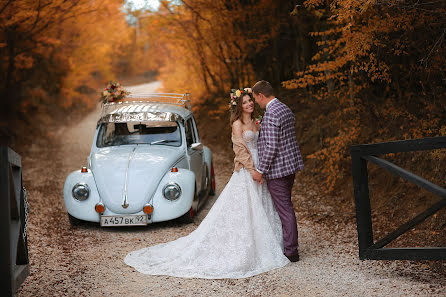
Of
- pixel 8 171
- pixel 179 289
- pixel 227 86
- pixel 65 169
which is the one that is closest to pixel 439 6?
pixel 179 289

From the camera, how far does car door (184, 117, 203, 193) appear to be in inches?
321

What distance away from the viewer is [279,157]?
561 cm

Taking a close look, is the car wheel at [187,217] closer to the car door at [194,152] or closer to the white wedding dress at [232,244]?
the car door at [194,152]

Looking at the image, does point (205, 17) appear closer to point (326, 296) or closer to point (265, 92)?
point (265, 92)

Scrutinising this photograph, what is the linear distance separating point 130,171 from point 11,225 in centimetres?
336

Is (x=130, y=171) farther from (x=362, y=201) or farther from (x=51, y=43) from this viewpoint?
(x=51, y=43)

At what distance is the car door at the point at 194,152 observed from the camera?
8.16 m

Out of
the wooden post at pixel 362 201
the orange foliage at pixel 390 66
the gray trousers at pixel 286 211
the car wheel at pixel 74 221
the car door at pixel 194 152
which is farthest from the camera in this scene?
the car door at pixel 194 152

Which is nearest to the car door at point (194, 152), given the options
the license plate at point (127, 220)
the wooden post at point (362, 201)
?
the license plate at point (127, 220)

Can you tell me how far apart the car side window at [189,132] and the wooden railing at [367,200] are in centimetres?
383

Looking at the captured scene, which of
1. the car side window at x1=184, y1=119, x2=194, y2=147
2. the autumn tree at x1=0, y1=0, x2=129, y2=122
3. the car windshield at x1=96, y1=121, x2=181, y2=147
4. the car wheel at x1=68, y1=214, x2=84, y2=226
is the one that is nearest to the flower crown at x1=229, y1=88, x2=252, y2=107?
the car windshield at x1=96, y1=121, x2=181, y2=147

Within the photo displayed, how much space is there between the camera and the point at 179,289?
4.96m

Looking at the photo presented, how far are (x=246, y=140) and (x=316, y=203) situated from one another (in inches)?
127

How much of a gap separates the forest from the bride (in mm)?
1835
